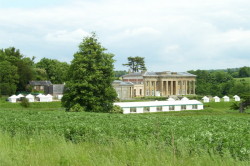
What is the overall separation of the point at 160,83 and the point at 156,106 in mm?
45337

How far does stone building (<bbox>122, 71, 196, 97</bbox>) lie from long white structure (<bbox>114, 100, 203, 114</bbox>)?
127 feet

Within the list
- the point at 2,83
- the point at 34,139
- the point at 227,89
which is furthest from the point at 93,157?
the point at 227,89

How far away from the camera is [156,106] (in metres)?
64.2

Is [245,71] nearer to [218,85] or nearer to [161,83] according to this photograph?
[218,85]

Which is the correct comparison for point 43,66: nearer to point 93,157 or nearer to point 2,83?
point 2,83

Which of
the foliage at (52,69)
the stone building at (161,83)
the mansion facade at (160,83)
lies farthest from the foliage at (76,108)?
the foliage at (52,69)

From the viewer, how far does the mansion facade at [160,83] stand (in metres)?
107

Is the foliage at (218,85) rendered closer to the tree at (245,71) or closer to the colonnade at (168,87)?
the colonnade at (168,87)

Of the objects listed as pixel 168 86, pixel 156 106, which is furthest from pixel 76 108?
pixel 168 86

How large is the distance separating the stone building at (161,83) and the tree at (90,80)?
6168 centimetres

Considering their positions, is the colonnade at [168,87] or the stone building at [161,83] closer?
the stone building at [161,83]

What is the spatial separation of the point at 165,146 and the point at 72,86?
1337 inches

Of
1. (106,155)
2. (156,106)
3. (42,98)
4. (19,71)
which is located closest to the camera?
(106,155)

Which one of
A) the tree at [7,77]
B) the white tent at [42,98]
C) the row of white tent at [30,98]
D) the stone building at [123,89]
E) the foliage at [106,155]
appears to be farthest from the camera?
the stone building at [123,89]
